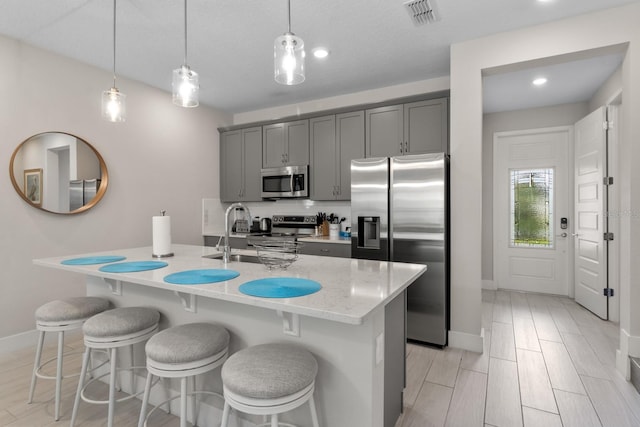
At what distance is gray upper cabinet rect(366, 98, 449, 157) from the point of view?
3.42 meters

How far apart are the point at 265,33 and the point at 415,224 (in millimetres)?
2174

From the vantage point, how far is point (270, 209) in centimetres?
494

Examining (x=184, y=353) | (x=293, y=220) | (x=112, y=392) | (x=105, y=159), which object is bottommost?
(x=112, y=392)

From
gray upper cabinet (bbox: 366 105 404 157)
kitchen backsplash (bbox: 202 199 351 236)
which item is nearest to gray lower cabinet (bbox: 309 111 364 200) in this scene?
gray upper cabinet (bbox: 366 105 404 157)

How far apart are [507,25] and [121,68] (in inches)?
149

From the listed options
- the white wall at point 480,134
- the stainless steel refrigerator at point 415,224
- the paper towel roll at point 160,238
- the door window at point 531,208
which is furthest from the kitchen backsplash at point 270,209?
the door window at point 531,208

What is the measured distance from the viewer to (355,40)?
2.92 m

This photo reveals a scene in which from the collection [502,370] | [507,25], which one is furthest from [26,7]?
[502,370]

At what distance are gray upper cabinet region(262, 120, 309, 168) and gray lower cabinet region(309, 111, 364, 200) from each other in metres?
0.12

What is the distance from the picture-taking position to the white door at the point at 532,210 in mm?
4625

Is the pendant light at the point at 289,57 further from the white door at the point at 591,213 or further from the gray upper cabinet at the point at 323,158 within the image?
the white door at the point at 591,213

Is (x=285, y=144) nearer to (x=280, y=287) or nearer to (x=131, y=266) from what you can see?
(x=131, y=266)

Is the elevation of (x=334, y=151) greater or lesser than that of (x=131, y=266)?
greater

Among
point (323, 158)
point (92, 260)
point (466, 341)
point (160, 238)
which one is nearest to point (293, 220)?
point (323, 158)
